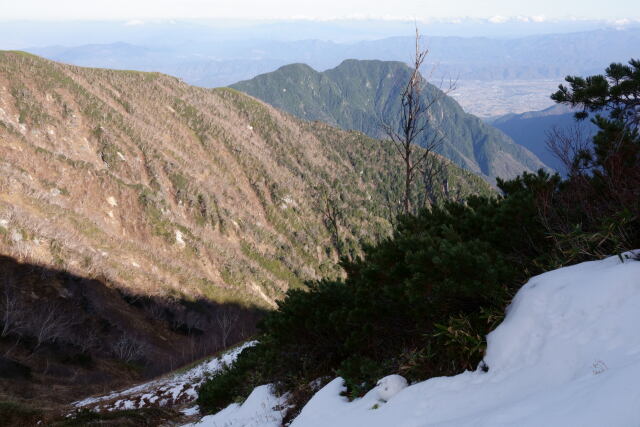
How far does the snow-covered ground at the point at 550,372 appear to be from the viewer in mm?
2977

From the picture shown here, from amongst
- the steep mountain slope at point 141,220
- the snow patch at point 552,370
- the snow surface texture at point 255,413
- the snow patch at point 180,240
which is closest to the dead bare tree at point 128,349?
the steep mountain slope at point 141,220

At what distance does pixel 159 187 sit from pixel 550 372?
241ft

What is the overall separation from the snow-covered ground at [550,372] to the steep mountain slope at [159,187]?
40.5 m

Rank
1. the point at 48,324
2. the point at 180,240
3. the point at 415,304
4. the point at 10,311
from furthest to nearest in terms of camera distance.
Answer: the point at 180,240
the point at 48,324
the point at 10,311
the point at 415,304

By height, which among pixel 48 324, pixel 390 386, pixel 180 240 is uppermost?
pixel 390 386

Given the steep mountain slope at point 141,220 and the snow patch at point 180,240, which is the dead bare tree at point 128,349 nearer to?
the steep mountain slope at point 141,220

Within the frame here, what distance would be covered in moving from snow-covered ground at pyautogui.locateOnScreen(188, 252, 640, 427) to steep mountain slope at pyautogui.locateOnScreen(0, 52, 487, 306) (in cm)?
4054

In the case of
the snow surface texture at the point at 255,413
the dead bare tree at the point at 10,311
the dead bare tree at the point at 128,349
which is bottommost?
the dead bare tree at the point at 128,349

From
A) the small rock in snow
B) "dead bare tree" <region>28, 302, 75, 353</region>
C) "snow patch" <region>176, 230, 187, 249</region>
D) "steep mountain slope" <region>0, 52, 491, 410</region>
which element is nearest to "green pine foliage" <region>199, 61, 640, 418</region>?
the small rock in snow

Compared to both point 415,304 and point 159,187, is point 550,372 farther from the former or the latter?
point 159,187

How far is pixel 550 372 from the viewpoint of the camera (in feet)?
12.7

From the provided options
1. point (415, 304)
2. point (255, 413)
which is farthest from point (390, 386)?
point (255, 413)

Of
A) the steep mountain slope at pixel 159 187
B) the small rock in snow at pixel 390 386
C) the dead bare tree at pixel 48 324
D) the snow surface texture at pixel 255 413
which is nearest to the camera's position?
the small rock in snow at pixel 390 386

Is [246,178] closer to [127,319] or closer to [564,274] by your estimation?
[127,319]
